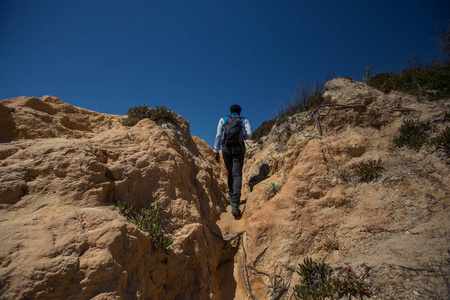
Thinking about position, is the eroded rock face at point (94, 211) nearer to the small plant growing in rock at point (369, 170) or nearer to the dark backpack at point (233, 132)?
the dark backpack at point (233, 132)

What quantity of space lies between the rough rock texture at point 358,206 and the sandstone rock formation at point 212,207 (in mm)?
24

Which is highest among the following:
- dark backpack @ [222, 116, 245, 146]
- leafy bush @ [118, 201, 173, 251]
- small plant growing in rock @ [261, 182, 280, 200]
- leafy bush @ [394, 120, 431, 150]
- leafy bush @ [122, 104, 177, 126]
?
leafy bush @ [122, 104, 177, 126]

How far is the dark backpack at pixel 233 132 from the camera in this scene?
6.21 m

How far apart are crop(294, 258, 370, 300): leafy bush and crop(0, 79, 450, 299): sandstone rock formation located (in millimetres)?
186

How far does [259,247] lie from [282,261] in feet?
2.04

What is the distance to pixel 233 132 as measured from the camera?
6180 millimetres

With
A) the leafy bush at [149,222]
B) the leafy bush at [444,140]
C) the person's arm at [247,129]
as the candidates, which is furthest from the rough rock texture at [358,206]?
the leafy bush at [149,222]

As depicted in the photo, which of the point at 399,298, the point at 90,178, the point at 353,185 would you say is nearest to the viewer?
the point at 399,298

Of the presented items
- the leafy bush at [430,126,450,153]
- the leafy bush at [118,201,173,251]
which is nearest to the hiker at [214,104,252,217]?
the leafy bush at [118,201,173,251]

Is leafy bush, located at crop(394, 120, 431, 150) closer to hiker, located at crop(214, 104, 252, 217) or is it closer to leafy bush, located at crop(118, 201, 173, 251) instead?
hiker, located at crop(214, 104, 252, 217)

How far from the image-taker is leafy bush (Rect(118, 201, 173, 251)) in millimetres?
3871

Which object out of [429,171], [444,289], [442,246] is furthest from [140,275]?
[429,171]

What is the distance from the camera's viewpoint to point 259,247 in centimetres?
497

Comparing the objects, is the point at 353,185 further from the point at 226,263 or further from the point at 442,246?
the point at 226,263
